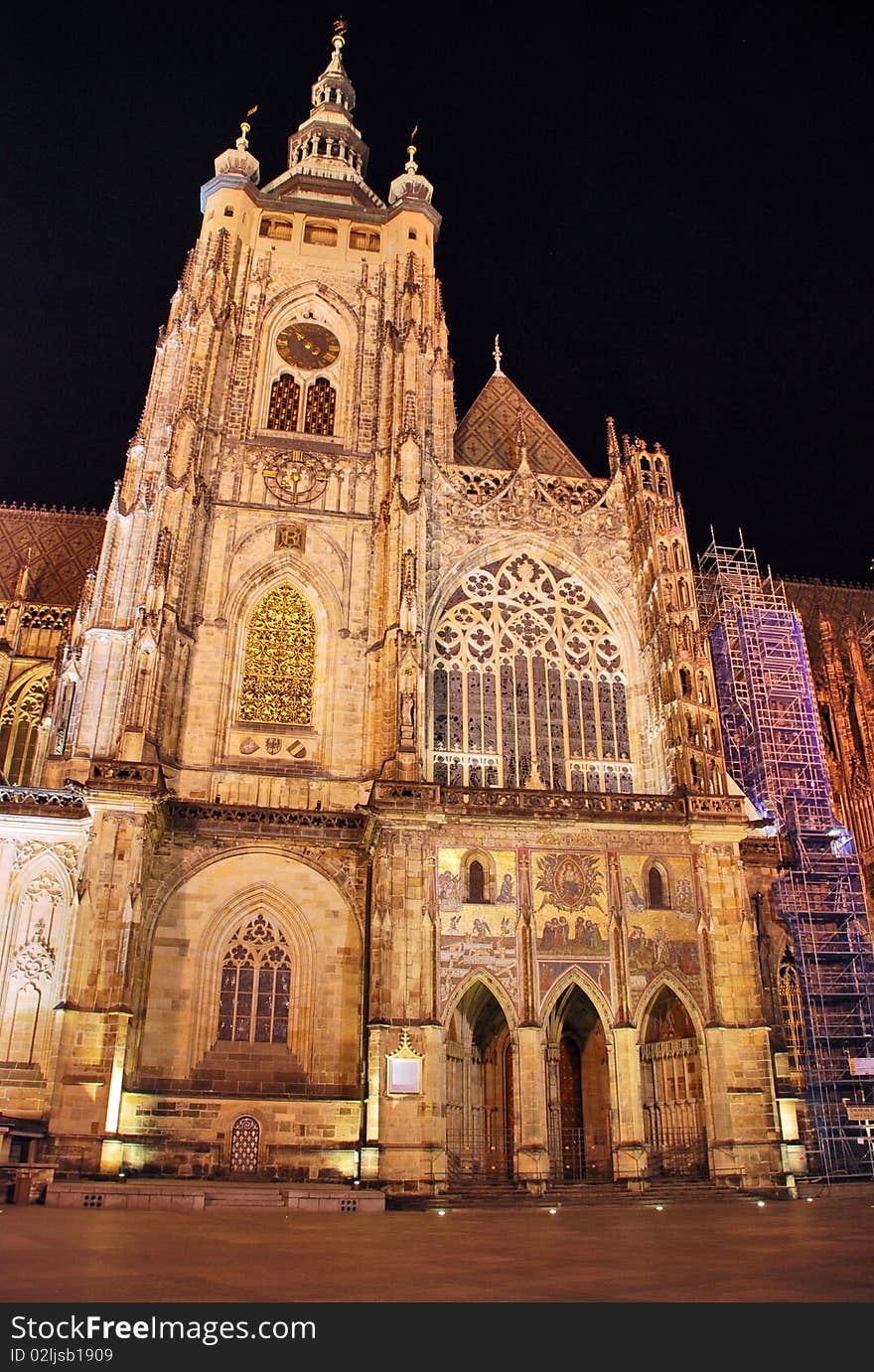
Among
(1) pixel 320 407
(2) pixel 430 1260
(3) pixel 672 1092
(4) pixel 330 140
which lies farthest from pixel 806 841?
(4) pixel 330 140

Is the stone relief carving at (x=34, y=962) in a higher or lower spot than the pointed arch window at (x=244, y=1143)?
higher

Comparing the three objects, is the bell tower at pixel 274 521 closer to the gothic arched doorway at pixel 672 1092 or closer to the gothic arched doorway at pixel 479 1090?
the gothic arched doorway at pixel 479 1090

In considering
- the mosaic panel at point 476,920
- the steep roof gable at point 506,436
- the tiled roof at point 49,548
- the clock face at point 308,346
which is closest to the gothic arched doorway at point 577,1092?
the mosaic panel at point 476,920

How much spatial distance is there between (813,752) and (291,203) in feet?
83.2

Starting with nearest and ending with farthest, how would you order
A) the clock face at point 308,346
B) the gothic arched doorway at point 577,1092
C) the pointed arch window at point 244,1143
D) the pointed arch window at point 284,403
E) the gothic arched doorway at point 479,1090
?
the pointed arch window at point 244,1143
the gothic arched doorway at point 479,1090
the gothic arched doorway at point 577,1092
the pointed arch window at point 284,403
the clock face at point 308,346

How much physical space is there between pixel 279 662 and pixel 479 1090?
12194mm

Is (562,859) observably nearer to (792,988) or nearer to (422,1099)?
(422,1099)

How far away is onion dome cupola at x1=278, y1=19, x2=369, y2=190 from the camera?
3984 centimetres

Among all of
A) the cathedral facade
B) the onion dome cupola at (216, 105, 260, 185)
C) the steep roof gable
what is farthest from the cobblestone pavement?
the onion dome cupola at (216, 105, 260, 185)

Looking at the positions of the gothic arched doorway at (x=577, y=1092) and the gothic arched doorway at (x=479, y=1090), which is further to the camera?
the gothic arched doorway at (x=577, y=1092)

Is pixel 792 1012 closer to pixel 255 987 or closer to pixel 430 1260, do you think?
pixel 255 987

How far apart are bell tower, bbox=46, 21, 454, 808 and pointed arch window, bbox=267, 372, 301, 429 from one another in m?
0.07

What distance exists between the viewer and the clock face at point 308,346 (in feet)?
106

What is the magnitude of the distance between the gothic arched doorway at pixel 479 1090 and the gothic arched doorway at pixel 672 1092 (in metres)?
3.38
